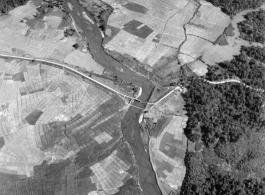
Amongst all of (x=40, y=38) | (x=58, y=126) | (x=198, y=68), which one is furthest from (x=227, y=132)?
(x=40, y=38)

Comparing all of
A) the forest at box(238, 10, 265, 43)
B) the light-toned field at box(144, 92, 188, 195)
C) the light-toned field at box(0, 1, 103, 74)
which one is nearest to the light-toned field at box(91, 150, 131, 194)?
the light-toned field at box(144, 92, 188, 195)

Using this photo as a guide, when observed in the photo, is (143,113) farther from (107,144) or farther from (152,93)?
(107,144)

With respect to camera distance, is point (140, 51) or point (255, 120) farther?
point (140, 51)

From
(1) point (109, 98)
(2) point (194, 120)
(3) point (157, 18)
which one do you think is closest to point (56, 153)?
(1) point (109, 98)

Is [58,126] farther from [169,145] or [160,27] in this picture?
[160,27]

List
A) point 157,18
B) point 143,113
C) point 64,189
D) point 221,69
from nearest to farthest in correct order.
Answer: point 64,189
point 143,113
point 221,69
point 157,18

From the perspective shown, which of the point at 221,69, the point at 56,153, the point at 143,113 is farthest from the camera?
the point at 221,69
